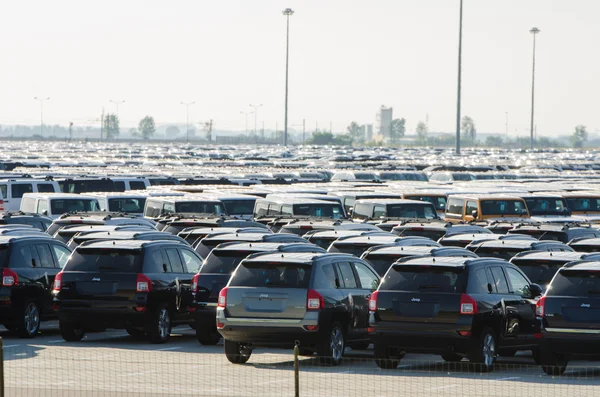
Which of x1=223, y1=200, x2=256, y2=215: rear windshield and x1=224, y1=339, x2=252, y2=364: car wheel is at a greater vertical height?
x1=223, y1=200, x2=256, y2=215: rear windshield

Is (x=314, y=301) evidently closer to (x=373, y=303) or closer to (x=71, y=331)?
(x=373, y=303)

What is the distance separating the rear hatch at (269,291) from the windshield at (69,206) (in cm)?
2024

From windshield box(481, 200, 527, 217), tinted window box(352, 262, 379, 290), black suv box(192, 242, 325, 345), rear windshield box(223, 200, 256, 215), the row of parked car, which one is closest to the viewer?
the row of parked car

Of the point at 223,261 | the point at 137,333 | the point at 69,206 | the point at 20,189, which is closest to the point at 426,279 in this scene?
the point at 223,261

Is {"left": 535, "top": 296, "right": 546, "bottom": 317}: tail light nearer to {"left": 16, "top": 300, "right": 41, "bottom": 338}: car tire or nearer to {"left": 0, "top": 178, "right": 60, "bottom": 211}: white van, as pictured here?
{"left": 16, "top": 300, "right": 41, "bottom": 338}: car tire

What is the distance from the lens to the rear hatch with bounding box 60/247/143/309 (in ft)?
67.3

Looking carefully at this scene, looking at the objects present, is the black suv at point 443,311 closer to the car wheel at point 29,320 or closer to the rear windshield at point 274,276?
the rear windshield at point 274,276

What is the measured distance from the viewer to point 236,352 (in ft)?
59.9

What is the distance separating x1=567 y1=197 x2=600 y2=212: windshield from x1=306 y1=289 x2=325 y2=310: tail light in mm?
28281

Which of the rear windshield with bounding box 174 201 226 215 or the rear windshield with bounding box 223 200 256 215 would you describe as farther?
the rear windshield with bounding box 223 200 256 215

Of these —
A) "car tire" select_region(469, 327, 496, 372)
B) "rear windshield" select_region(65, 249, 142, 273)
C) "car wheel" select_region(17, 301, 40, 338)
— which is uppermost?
"rear windshield" select_region(65, 249, 142, 273)

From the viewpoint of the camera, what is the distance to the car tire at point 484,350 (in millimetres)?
17359

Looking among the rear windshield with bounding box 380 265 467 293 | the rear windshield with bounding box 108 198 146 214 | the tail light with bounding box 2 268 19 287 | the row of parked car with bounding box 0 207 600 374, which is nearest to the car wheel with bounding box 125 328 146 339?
the row of parked car with bounding box 0 207 600 374

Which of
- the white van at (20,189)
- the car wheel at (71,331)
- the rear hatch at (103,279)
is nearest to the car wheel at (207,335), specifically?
the rear hatch at (103,279)
